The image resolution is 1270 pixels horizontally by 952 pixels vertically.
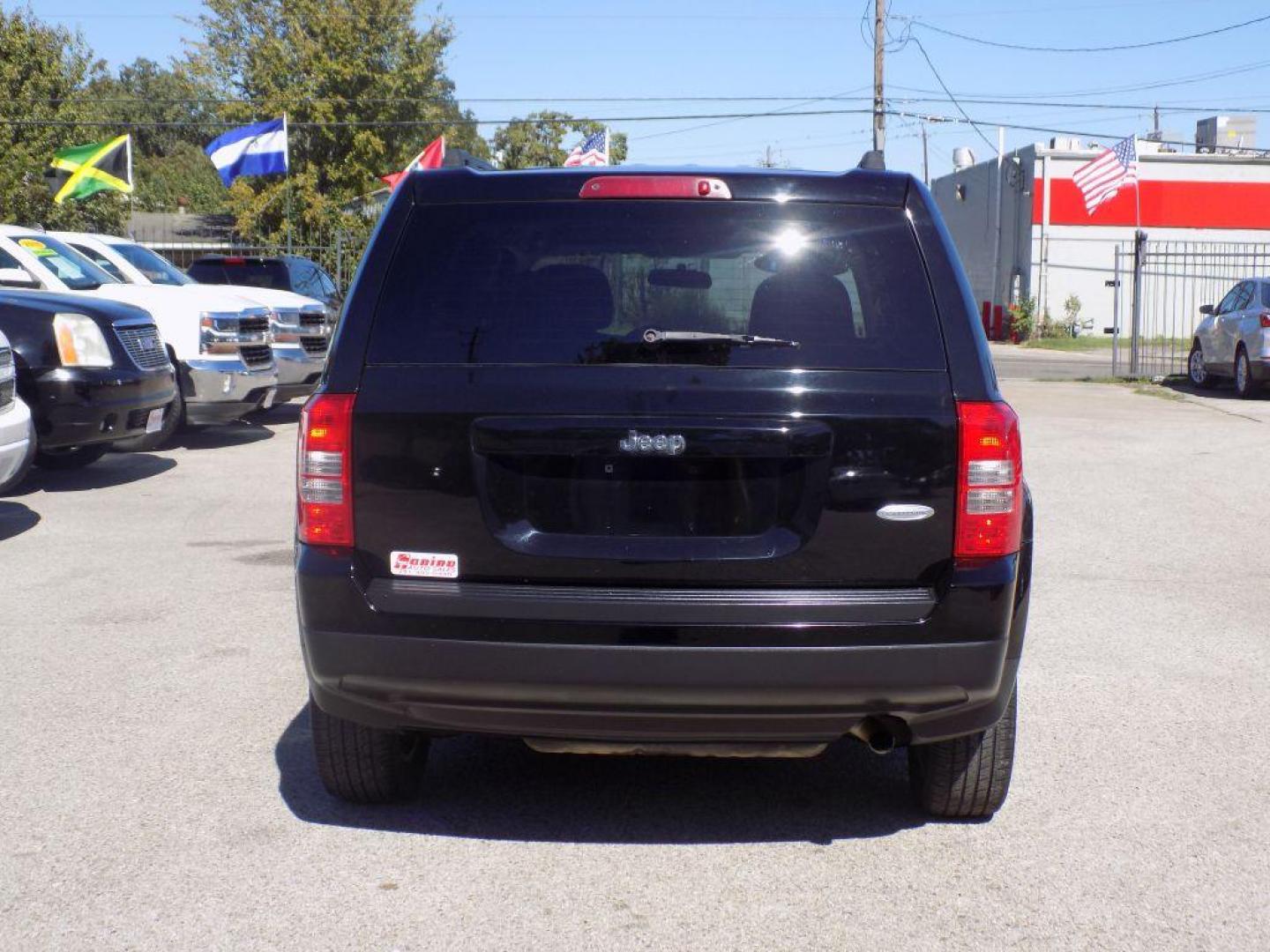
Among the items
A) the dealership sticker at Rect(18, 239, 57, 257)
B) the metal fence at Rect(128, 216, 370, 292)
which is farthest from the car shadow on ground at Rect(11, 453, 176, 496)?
the metal fence at Rect(128, 216, 370, 292)

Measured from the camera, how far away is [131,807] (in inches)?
175

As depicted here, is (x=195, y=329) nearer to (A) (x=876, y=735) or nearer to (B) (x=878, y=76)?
(A) (x=876, y=735)

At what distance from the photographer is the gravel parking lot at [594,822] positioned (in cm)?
365

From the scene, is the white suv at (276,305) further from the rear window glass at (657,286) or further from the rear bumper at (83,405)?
the rear window glass at (657,286)

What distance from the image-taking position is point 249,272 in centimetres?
1872

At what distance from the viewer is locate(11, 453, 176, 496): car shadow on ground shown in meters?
11.1

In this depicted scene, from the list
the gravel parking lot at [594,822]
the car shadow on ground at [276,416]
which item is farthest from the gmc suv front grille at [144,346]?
the car shadow on ground at [276,416]

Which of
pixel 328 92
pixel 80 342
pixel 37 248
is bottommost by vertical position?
pixel 80 342

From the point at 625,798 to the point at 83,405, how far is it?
716 centimetres

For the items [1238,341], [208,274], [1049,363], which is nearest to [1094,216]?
[1049,363]

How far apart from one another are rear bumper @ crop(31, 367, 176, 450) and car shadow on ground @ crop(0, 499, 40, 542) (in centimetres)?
55

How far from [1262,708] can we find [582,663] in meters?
3.23

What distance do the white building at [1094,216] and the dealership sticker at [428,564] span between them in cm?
Answer: 3815

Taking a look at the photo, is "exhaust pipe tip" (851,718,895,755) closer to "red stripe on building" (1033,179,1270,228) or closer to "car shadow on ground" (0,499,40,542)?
"car shadow on ground" (0,499,40,542)
